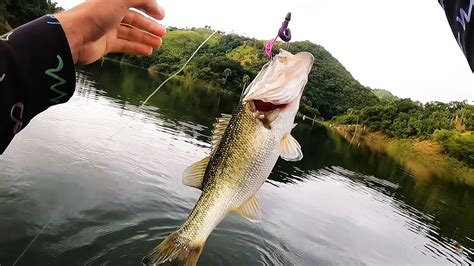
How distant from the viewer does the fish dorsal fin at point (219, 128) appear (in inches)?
117

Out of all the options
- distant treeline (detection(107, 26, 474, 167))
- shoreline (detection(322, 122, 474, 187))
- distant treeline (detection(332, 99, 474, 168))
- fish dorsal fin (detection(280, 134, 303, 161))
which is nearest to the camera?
fish dorsal fin (detection(280, 134, 303, 161))

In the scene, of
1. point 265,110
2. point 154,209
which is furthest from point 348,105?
point 265,110

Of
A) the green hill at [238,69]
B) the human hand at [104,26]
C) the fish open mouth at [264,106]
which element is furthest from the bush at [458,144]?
the human hand at [104,26]

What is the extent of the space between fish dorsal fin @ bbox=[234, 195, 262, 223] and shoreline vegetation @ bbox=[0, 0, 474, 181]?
5742cm

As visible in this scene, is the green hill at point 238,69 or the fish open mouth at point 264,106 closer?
the fish open mouth at point 264,106

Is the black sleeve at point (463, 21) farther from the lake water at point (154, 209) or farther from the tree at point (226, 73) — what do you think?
the tree at point (226, 73)

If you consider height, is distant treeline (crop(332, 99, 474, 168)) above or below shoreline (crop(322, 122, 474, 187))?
above

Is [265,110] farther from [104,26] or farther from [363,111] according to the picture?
[363,111]

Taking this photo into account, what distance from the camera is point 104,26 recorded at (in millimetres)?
2023

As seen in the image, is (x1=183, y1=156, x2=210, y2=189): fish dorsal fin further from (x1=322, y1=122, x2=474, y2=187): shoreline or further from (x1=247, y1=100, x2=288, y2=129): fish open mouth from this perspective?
(x1=322, y1=122, x2=474, y2=187): shoreline

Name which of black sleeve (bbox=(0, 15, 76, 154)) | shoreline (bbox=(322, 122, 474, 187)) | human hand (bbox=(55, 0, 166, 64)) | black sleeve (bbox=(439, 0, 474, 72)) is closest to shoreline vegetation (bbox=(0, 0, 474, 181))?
shoreline (bbox=(322, 122, 474, 187))

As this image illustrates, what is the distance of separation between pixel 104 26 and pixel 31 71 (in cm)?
53

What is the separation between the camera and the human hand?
1.88 meters

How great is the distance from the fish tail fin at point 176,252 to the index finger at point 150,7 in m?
1.74
